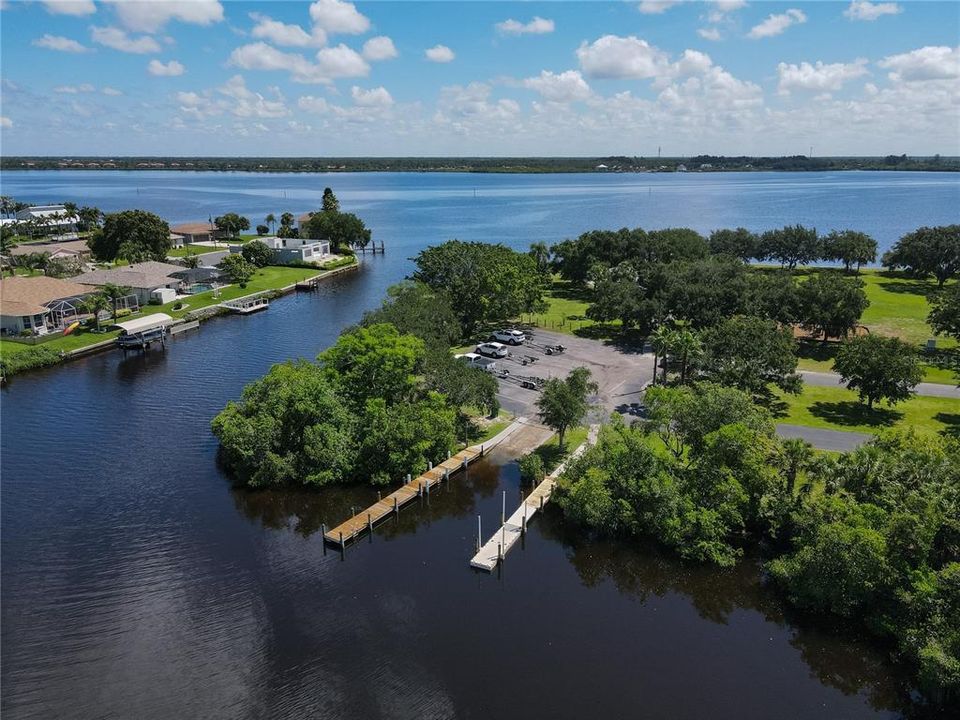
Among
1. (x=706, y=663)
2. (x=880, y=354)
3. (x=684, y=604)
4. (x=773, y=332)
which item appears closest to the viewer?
(x=706, y=663)

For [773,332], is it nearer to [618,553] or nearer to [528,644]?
[618,553]

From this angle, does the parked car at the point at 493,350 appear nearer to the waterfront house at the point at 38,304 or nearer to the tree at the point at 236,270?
the waterfront house at the point at 38,304

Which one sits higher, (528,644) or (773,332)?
(773,332)

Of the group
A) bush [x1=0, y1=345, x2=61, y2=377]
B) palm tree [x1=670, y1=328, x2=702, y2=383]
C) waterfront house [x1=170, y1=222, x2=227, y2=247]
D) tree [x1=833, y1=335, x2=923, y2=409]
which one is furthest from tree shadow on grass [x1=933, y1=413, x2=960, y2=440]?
waterfront house [x1=170, y1=222, x2=227, y2=247]

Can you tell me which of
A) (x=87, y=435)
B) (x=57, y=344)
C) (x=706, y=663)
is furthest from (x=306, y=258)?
(x=706, y=663)

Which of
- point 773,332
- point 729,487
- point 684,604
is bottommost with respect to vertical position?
point 684,604

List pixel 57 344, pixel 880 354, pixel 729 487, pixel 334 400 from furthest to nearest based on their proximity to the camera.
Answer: pixel 57 344
pixel 880 354
pixel 334 400
pixel 729 487

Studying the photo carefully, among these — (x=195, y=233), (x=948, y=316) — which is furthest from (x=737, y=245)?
(x=195, y=233)
